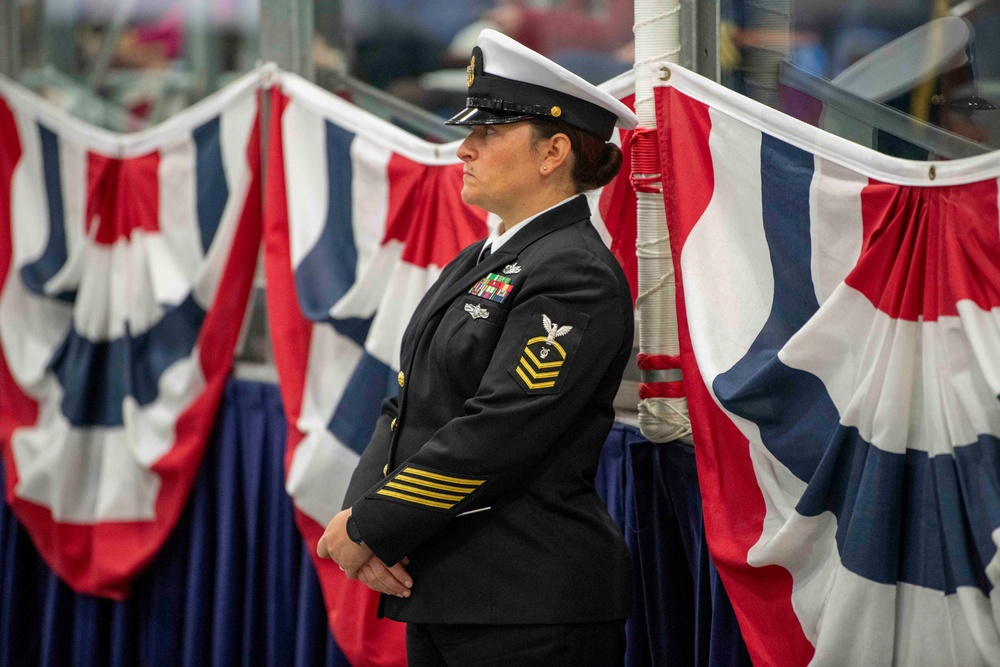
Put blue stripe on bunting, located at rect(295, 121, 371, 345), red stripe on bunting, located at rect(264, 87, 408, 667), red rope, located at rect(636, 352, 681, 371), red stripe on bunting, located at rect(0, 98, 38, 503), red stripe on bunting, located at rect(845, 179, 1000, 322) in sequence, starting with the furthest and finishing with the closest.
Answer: red stripe on bunting, located at rect(0, 98, 38, 503) → blue stripe on bunting, located at rect(295, 121, 371, 345) → red stripe on bunting, located at rect(264, 87, 408, 667) → red rope, located at rect(636, 352, 681, 371) → red stripe on bunting, located at rect(845, 179, 1000, 322)

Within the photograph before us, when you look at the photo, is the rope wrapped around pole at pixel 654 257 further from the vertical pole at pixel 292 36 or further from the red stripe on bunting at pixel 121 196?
the red stripe on bunting at pixel 121 196

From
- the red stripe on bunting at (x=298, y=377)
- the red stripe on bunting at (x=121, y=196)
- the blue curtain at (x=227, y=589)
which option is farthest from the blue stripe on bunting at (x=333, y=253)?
the red stripe on bunting at (x=121, y=196)

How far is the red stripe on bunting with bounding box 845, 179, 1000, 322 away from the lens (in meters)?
1.47

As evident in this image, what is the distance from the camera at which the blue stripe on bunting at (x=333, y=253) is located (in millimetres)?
2525

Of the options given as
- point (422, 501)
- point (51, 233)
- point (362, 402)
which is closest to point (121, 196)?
point (51, 233)

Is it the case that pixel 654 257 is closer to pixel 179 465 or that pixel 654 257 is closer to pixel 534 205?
pixel 534 205

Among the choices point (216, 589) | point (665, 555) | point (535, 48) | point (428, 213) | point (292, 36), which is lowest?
point (216, 589)

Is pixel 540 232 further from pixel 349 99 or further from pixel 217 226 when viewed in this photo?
pixel 217 226

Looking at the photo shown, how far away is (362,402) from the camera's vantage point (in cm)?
246

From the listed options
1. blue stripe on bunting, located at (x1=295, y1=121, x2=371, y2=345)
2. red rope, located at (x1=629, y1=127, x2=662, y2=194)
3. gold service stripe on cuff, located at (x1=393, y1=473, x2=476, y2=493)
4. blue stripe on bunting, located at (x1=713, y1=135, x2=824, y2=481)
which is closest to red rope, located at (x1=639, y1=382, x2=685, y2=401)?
blue stripe on bunting, located at (x1=713, y1=135, x2=824, y2=481)

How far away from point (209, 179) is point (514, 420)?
158 cm

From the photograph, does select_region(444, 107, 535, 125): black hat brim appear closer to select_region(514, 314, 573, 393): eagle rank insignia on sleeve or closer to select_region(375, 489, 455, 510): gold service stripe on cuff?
select_region(514, 314, 573, 393): eagle rank insignia on sleeve

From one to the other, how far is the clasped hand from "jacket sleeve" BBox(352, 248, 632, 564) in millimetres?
49

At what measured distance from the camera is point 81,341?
2982mm
